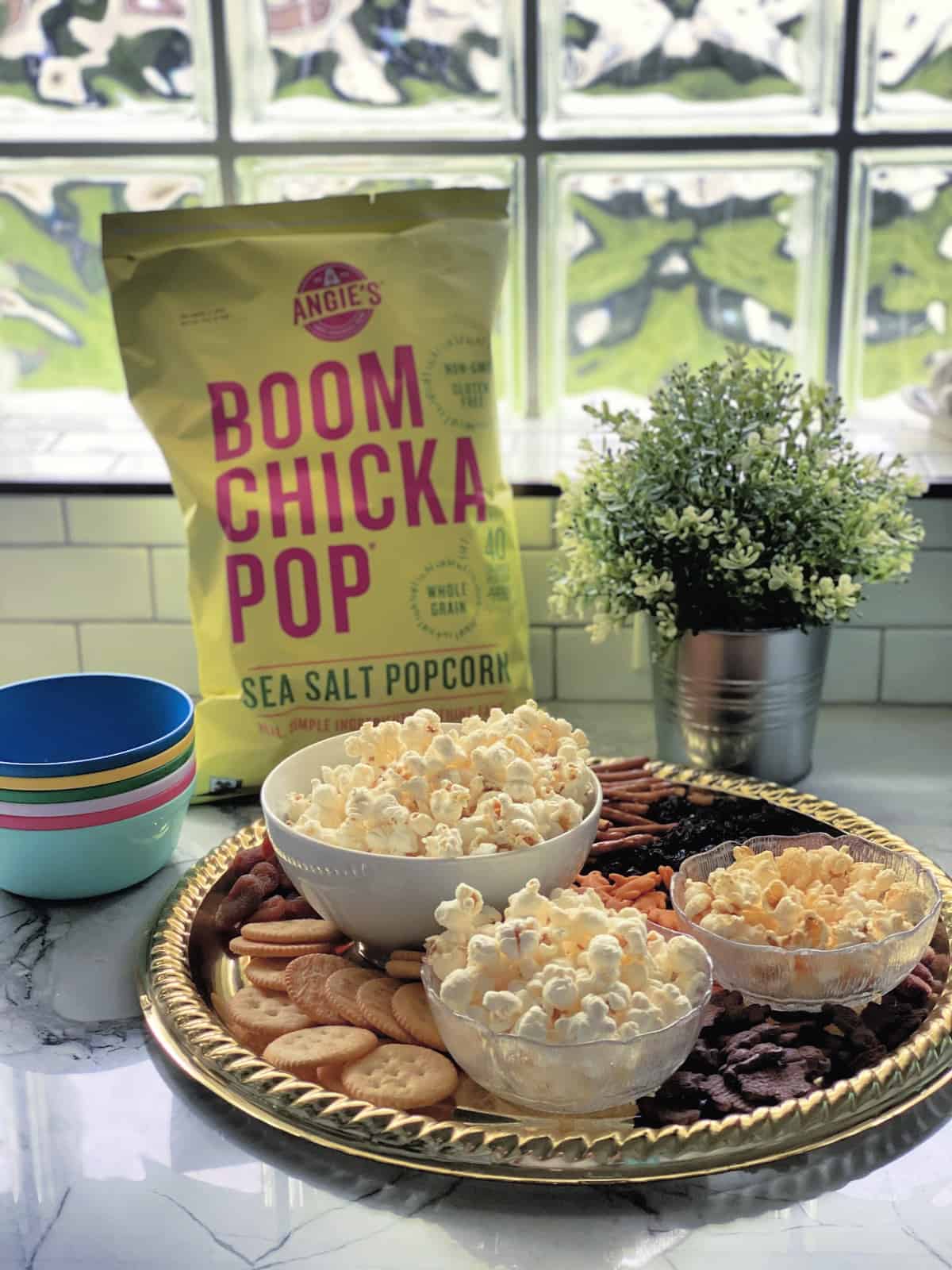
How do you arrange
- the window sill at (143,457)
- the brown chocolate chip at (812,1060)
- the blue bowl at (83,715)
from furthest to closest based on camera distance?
the window sill at (143,457) → the blue bowl at (83,715) → the brown chocolate chip at (812,1060)

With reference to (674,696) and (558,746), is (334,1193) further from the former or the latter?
(674,696)

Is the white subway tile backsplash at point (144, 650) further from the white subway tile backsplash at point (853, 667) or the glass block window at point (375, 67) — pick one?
the white subway tile backsplash at point (853, 667)

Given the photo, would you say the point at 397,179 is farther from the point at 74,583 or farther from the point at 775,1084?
the point at 775,1084

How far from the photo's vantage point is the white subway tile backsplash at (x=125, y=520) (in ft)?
4.99

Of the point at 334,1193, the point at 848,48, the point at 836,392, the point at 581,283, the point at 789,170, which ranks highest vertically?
the point at 848,48

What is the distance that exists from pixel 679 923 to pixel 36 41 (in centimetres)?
126

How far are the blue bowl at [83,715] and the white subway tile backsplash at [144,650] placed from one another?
312 mm

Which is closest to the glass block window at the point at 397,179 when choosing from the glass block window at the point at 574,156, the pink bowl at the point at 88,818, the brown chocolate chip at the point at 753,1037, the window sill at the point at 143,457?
the glass block window at the point at 574,156

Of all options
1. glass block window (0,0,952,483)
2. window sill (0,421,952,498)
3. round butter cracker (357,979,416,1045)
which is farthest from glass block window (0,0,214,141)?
round butter cracker (357,979,416,1045)

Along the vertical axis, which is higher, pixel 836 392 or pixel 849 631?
pixel 836 392

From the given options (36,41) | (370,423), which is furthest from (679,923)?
(36,41)

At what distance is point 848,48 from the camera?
1547 millimetres

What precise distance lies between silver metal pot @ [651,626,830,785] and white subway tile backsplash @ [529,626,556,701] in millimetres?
245

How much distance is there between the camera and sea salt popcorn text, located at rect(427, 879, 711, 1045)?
2.62 feet
